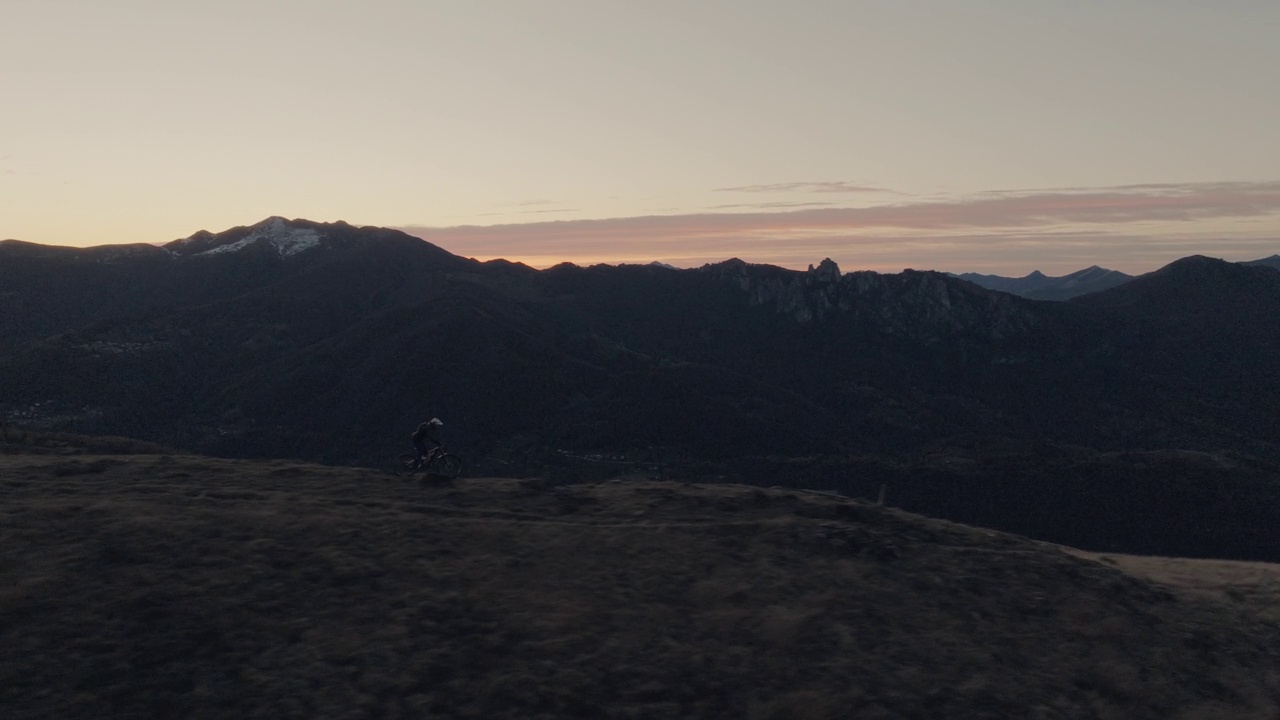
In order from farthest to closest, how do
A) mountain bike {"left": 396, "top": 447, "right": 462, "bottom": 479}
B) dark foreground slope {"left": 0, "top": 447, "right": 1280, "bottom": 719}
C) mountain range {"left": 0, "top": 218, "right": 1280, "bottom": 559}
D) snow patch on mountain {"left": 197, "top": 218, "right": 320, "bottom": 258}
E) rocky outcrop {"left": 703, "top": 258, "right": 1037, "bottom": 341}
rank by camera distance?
1. snow patch on mountain {"left": 197, "top": 218, "right": 320, "bottom": 258}
2. rocky outcrop {"left": 703, "top": 258, "right": 1037, "bottom": 341}
3. mountain range {"left": 0, "top": 218, "right": 1280, "bottom": 559}
4. mountain bike {"left": 396, "top": 447, "right": 462, "bottom": 479}
5. dark foreground slope {"left": 0, "top": 447, "right": 1280, "bottom": 719}

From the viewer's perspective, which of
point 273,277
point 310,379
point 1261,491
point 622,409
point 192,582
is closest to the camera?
point 192,582

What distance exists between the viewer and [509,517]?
1827 cm

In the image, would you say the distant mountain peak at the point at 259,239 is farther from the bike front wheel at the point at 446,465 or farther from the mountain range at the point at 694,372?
the bike front wheel at the point at 446,465

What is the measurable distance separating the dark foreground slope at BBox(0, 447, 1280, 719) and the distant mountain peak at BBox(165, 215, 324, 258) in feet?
489

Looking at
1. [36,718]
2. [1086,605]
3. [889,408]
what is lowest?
[889,408]

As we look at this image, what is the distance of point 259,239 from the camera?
525 ft

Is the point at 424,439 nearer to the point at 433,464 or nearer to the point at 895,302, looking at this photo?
the point at 433,464

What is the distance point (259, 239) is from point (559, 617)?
164m

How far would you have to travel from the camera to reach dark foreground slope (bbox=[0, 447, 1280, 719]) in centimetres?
1088

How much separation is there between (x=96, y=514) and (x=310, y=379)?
82.4 meters

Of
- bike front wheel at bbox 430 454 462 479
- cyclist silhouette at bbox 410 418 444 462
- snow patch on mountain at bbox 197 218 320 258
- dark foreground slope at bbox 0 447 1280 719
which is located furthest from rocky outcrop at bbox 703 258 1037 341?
dark foreground slope at bbox 0 447 1280 719

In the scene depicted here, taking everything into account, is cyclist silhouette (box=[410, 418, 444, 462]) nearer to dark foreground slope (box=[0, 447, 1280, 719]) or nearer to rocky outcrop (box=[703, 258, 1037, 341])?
dark foreground slope (box=[0, 447, 1280, 719])

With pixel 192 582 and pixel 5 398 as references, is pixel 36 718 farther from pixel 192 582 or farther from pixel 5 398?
pixel 5 398

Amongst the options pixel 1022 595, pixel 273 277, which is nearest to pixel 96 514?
pixel 1022 595
